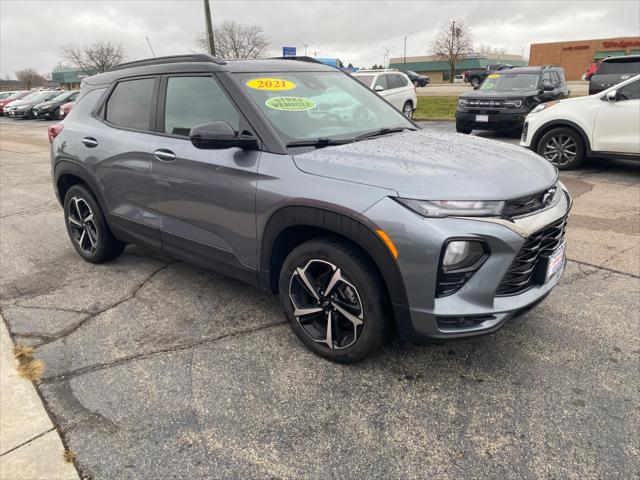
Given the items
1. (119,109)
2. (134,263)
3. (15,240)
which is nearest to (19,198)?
(15,240)

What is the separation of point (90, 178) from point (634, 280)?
4.58m

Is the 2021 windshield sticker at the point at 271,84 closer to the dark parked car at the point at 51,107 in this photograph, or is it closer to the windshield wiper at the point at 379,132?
the windshield wiper at the point at 379,132

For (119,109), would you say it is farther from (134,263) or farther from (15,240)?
(15,240)

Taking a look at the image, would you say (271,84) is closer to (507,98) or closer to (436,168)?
(436,168)

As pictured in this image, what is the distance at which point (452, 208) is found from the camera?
7.64 feet

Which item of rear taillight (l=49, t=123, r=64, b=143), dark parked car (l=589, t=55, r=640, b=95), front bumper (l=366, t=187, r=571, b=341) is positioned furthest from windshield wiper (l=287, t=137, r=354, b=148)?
dark parked car (l=589, t=55, r=640, b=95)

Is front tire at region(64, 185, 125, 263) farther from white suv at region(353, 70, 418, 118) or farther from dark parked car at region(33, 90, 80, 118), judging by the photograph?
dark parked car at region(33, 90, 80, 118)

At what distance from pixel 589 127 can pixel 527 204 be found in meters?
6.03

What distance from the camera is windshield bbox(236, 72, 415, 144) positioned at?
307 cm

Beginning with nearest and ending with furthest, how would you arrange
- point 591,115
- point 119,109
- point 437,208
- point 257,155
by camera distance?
1. point 437,208
2. point 257,155
3. point 119,109
4. point 591,115

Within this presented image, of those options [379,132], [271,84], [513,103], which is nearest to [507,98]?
[513,103]

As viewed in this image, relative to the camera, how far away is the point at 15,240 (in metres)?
5.59

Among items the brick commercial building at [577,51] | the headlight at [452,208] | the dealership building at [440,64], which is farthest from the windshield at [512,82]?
the dealership building at [440,64]

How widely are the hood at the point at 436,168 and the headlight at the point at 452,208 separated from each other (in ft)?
0.08
